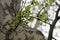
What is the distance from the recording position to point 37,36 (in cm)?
170

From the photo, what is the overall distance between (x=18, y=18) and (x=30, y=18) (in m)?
0.13

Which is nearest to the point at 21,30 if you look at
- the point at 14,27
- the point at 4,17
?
the point at 14,27

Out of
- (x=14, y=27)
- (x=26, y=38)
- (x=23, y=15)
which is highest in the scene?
(x=23, y=15)

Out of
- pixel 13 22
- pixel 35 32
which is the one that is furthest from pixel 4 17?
pixel 35 32

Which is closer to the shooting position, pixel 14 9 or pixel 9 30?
pixel 9 30

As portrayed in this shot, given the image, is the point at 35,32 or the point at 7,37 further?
the point at 35,32

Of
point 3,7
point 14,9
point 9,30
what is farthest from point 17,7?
point 9,30

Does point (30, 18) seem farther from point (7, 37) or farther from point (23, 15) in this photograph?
point (7, 37)

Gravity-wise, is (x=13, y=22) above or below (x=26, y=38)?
above

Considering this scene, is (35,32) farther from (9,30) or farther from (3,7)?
(3,7)

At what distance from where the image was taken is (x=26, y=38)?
163cm

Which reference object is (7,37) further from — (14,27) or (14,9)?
(14,9)

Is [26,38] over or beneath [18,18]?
beneath

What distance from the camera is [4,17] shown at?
1578 mm
